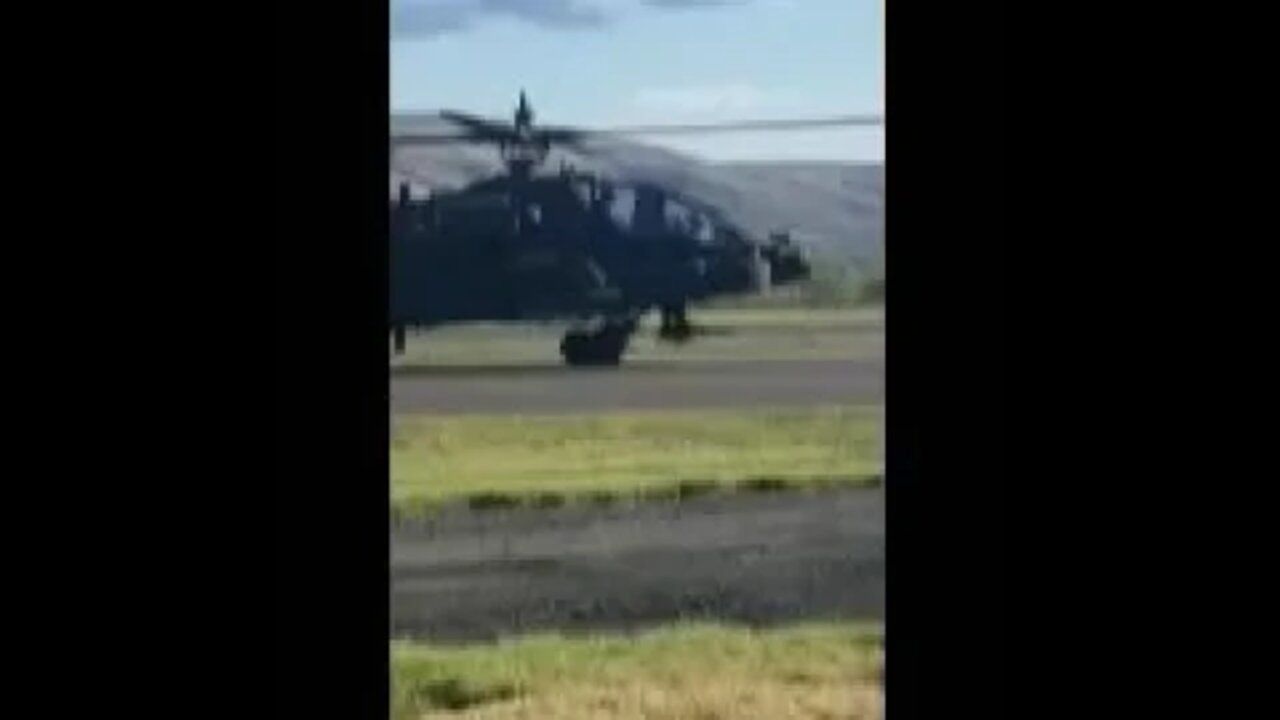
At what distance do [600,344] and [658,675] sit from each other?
322 mm

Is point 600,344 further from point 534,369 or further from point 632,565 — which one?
point 632,565

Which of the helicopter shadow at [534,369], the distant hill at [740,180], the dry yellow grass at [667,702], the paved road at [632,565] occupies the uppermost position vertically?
the distant hill at [740,180]

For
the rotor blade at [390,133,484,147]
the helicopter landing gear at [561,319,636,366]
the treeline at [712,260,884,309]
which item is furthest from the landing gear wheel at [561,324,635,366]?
the rotor blade at [390,133,484,147]

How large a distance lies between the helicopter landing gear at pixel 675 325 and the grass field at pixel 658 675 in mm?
286

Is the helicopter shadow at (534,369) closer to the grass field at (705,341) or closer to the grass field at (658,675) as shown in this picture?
the grass field at (705,341)

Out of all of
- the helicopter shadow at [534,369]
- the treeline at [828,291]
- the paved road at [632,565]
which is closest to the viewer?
the treeline at [828,291]

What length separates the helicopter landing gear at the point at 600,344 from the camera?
1.65 m

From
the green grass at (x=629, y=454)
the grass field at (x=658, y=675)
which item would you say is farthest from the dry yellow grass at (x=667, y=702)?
the green grass at (x=629, y=454)

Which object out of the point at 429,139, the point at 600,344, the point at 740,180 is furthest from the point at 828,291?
the point at 429,139

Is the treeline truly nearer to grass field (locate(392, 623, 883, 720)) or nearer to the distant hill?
the distant hill
